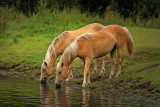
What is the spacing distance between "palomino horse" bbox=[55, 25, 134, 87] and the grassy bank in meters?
0.79

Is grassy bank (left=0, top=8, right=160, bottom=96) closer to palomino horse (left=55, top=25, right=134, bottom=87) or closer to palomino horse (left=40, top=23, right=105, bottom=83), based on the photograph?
palomino horse (left=55, top=25, right=134, bottom=87)

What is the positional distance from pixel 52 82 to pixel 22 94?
359cm

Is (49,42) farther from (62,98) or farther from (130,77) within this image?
(62,98)

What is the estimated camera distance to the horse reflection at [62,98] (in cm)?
877

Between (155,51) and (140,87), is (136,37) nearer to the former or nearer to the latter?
(155,51)

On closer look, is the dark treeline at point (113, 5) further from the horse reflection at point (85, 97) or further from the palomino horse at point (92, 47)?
the horse reflection at point (85, 97)

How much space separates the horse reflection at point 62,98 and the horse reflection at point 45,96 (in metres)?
0.16

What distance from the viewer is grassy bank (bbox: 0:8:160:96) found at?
12000 mm

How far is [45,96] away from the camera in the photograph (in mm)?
10070

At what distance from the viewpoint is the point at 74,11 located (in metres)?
25.2

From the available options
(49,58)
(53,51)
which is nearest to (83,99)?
(49,58)

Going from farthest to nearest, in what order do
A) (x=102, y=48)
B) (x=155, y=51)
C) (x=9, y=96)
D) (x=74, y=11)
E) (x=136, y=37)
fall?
(x=74, y=11) → (x=136, y=37) → (x=155, y=51) → (x=102, y=48) → (x=9, y=96)

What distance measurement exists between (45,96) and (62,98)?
20.6 inches


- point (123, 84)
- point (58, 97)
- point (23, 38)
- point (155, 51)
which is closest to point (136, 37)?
point (155, 51)
